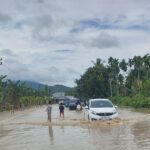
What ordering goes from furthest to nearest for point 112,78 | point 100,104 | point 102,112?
point 112,78
point 100,104
point 102,112

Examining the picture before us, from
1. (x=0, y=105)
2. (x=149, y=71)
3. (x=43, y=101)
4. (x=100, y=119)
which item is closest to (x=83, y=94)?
(x=149, y=71)

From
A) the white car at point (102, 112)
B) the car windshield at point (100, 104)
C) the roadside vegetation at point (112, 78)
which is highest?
the roadside vegetation at point (112, 78)

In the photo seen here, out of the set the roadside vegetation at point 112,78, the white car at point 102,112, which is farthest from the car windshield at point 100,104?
the roadside vegetation at point 112,78

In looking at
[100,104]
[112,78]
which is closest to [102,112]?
[100,104]

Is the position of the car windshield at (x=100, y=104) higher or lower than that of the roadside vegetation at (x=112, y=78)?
lower

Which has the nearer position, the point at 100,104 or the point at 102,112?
the point at 102,112

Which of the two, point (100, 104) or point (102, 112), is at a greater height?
Answer: point (100, 104)

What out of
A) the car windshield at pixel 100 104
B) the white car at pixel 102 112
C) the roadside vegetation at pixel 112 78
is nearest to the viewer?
the white car at pixel 102 112

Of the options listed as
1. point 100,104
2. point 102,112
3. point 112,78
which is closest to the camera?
point 102,112

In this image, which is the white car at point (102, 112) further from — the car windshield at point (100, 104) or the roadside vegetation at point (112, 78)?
the roadside vegetation at point (112, 78)

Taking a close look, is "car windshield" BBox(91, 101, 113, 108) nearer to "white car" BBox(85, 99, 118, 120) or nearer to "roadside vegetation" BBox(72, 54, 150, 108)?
"white car" BBox(85, 99, 118, 120)

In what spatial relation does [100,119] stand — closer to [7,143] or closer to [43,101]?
[7,143]

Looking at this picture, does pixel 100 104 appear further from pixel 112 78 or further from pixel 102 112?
pixel 112 78

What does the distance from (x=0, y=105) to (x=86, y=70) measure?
2076 inches
